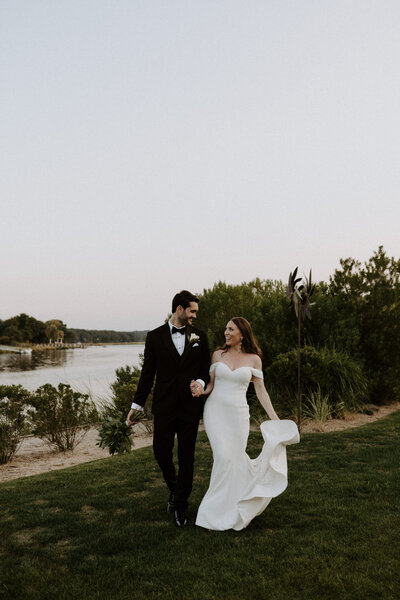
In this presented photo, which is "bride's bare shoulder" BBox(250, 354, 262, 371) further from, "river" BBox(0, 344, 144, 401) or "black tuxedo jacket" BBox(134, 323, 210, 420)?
"river" BBox(0, 344, 144, 401)

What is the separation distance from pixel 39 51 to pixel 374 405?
14401 mm

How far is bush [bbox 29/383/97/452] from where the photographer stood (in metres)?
9.14

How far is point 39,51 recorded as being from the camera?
1445cm

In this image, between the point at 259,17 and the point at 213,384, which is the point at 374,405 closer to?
the point at 213,384

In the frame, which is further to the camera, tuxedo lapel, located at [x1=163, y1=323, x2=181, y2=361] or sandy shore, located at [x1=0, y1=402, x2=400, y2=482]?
sandy shore, located at [x1=0, y1=402, x2=400, y2=482]

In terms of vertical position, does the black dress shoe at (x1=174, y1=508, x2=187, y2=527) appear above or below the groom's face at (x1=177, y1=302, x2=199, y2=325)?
below

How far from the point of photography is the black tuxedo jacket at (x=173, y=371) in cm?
429

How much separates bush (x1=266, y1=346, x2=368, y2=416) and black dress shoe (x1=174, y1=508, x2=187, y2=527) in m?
6.62

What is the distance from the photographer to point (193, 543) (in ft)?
12.6

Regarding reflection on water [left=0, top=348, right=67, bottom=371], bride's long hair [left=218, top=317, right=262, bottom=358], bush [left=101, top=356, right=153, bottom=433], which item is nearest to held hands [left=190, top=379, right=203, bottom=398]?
bride's long hair [left=218, top=317, right=262, bottom=358]

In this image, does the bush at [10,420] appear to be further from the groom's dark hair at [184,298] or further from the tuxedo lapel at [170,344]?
the groom's dark hair at [184,298]

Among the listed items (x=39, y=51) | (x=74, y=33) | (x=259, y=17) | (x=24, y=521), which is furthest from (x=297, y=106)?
(x=24, y=521)

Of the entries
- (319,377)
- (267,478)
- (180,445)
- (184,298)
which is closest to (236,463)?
(267,478)

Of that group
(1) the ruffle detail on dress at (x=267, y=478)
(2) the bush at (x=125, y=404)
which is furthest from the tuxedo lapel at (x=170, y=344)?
(2) the bush at (x=125, y=404)
